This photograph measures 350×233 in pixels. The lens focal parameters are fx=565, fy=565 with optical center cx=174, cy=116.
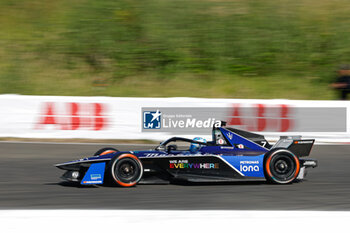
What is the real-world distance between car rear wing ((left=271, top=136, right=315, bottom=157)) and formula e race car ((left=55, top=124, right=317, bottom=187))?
61 mm

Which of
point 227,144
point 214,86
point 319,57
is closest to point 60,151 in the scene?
point 227,144

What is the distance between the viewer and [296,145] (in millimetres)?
8633

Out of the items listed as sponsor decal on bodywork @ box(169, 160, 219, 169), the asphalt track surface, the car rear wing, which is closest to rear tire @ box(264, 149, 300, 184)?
the asphalt track surface

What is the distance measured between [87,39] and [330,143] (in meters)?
12.2

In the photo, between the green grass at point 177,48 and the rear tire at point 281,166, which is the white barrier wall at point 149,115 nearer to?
the rear tire at point 281,166

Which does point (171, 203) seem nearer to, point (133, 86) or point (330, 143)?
point (330, 143)

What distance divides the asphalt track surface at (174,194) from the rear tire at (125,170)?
12 centimetres

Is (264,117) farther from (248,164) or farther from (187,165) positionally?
(187,165)

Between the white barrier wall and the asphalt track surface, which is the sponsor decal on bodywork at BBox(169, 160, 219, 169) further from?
the white barrier wall

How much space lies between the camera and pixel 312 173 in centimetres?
980

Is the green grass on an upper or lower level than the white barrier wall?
upper

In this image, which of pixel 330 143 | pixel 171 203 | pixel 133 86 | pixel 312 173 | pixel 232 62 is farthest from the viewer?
pixel 232 62

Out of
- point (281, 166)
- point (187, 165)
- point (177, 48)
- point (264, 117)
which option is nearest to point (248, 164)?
point (281, 166)

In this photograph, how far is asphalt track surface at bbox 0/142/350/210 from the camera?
6797 millimetres
